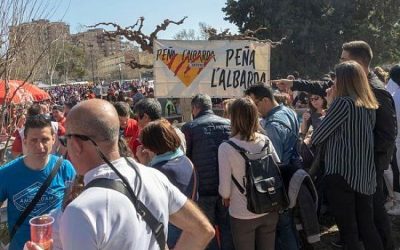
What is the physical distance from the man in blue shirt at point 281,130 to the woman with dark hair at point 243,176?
0.60 feet

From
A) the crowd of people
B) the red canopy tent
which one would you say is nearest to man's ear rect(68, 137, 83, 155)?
the crowd of people

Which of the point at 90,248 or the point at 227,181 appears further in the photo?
the point at 227,181

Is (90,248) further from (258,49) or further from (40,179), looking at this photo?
(258,49)

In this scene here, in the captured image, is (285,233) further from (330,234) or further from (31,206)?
(31,206)

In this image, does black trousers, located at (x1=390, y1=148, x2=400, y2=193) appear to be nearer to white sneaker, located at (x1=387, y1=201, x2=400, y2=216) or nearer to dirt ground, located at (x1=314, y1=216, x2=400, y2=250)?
dirt ground, located at (x1=314, y1=216, x2=400, y2=250)

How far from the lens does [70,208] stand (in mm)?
1494

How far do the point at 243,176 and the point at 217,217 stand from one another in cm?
66

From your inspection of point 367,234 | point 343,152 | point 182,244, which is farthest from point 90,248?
point 367,234

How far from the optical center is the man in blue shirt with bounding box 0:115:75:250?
9.47 feet

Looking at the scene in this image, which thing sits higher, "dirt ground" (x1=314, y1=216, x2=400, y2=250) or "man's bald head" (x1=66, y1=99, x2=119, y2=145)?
"man's bald head" (x1=66, y1=99, x2=119, y2=145)

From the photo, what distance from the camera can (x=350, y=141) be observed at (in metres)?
3.48

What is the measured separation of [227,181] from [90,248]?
2052 mm

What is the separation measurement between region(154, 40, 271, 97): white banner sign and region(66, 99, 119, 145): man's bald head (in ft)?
17.8

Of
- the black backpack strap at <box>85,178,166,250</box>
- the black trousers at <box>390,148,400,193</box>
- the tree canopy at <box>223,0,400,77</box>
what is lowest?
the black trousers at <box>390,148,400,193</box>
